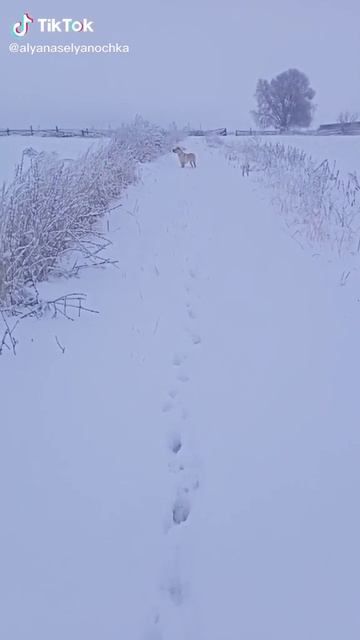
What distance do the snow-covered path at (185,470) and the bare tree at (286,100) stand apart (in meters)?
38.4

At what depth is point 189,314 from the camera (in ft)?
9.03

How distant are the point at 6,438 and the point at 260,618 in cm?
113

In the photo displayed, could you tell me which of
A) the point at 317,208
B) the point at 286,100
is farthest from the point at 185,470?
the point at 286,100

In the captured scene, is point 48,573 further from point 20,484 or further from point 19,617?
point 20,484

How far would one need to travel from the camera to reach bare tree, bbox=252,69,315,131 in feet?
120

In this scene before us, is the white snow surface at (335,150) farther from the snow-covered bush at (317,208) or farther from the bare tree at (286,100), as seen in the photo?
the bare tree at (286,100)

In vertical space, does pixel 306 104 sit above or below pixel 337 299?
above

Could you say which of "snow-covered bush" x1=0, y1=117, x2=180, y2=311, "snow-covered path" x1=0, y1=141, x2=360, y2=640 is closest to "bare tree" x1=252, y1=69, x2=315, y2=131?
"snow-covered bush" x1=0, y1=117, x2=180, y2=311

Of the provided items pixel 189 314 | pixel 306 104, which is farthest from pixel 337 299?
pixel 306 104

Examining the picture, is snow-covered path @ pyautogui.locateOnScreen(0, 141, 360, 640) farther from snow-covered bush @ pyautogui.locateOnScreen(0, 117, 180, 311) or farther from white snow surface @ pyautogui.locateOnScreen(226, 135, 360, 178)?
white snow surface @ pyautogui.locateOnScreen(226, 135, 360, 178)

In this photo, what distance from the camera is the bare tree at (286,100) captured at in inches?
1439

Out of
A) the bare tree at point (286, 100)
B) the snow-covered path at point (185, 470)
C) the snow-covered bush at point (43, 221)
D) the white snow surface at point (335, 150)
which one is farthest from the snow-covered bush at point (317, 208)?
the bare tree at point (286, 100)

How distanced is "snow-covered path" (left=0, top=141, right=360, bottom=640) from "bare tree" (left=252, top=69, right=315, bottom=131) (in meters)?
38.4

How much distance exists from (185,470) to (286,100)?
41784 mm
